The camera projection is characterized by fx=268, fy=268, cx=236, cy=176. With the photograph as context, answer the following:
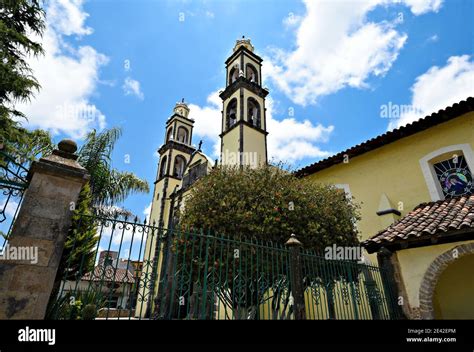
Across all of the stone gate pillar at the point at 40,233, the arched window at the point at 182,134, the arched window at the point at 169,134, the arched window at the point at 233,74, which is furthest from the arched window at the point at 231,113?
the stone gate pillar at the point at 40,233

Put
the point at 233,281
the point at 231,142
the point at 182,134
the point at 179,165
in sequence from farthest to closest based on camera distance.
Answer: the point at 182,134, the point at 179,165, the point at 231,142, the point at 233,281

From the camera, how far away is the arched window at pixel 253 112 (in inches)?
704

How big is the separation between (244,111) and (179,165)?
9.65 metres

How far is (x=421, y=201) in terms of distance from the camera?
9.45m

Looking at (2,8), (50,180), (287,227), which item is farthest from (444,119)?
(2,8)

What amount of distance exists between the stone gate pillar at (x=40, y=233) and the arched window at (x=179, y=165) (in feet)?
67.5

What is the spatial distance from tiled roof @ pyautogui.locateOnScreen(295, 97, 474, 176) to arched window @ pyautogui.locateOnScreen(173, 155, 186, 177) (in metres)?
13.5

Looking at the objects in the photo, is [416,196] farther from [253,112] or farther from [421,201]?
[253,112]

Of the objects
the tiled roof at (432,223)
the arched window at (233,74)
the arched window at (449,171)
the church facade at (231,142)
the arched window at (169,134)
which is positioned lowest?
the tiled roof at (432,223)

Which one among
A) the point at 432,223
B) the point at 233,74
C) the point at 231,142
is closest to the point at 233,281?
the point at 432,223

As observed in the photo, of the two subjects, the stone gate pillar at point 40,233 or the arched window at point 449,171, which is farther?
the arched window at point 449,171

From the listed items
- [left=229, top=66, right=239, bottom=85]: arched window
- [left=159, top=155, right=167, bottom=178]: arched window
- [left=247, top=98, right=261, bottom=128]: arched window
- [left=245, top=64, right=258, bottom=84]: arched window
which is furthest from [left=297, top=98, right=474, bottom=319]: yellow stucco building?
[left=159, top=155, right=167, bottom=178]: arched window

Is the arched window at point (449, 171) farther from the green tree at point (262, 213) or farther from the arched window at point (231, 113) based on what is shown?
the arched window at point (231, 113)
